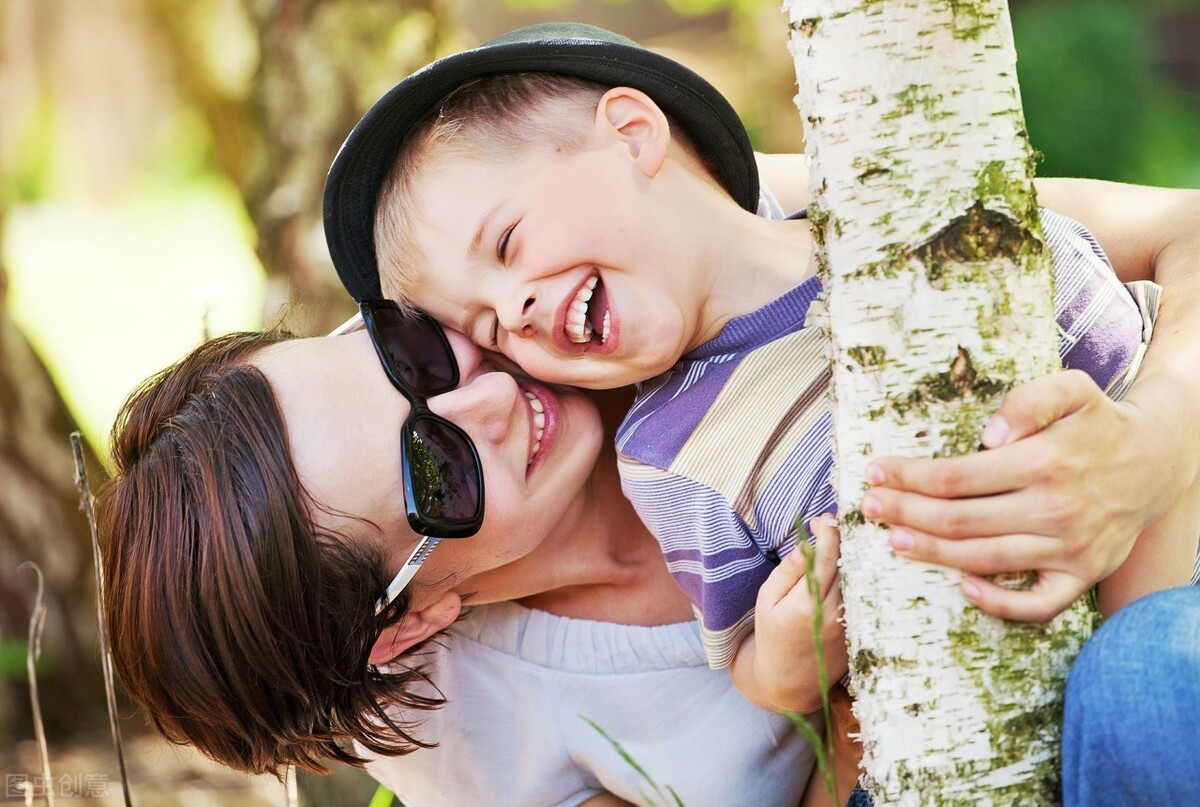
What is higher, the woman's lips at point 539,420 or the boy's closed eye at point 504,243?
the boy's closed eye at point 504,243

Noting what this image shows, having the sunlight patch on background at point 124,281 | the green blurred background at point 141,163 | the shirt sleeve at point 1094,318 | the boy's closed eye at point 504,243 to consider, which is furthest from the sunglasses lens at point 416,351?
the sunlight patch on background at point 124,281

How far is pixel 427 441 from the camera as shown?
2010mm

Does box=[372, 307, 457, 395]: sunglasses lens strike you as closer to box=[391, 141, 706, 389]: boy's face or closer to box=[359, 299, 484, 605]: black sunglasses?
box=[359, 299, 484, 605]: black sunglasses

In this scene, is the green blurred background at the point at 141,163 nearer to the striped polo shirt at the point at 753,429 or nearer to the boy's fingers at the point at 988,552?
the striped polo shirt at the point at 753,429

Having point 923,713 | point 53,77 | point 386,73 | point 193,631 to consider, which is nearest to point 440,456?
point 193,631

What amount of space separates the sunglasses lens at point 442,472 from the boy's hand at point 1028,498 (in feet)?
2.82

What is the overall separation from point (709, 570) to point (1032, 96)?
232 inches

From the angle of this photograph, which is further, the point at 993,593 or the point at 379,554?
the point at 379,554

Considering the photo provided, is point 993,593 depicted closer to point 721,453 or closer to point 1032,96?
point 721,453

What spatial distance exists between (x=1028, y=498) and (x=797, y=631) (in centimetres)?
45

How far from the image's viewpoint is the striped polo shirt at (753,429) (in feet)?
5.68

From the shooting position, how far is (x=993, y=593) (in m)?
1.31

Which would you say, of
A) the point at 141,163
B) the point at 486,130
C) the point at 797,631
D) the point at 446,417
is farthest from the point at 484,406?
the point at 141,163

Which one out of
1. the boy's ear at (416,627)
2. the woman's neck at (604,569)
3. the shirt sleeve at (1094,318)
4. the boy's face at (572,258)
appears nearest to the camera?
the shirt sleeve at (1094,318)
